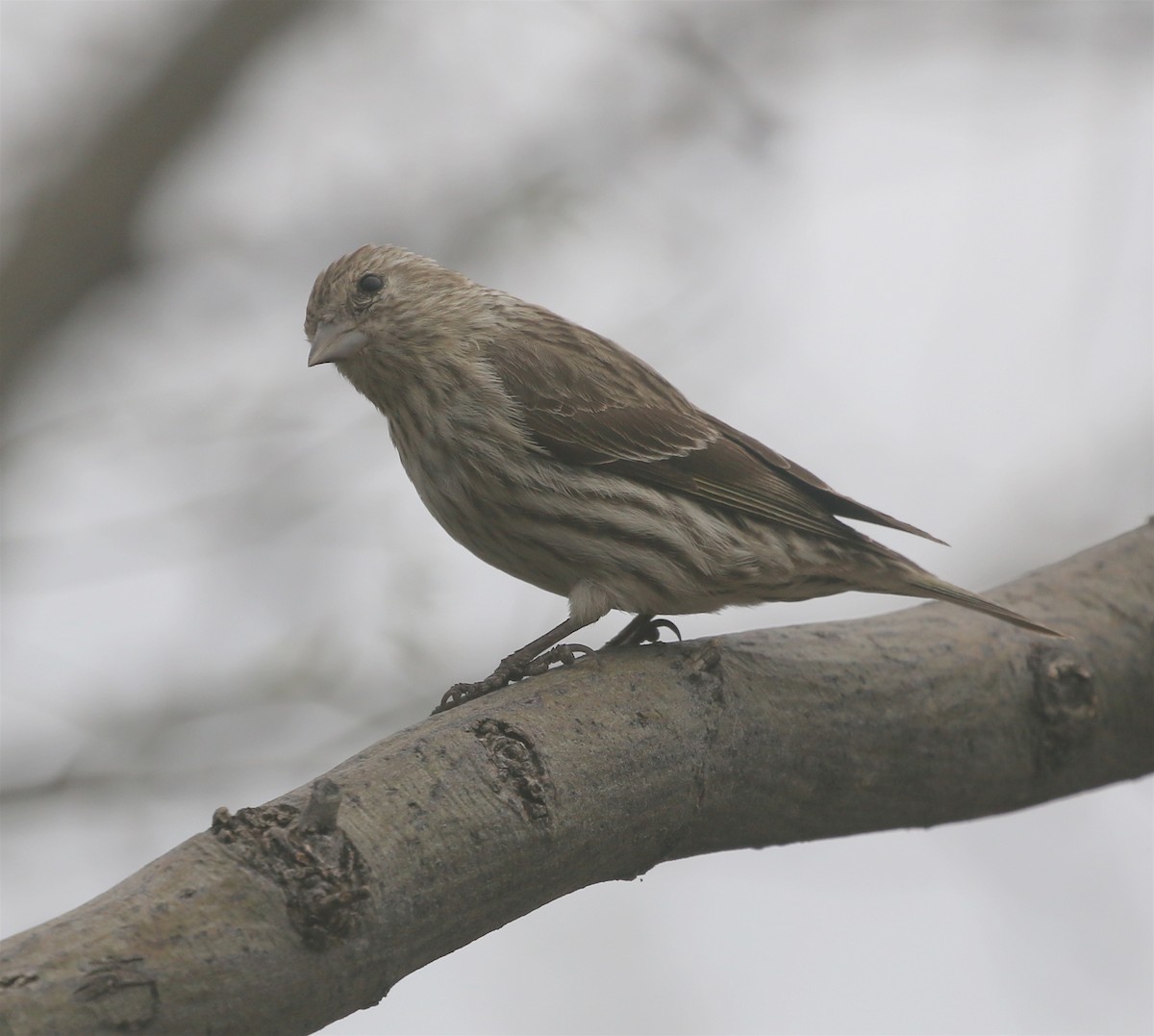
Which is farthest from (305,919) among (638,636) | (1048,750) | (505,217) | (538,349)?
(505,217)

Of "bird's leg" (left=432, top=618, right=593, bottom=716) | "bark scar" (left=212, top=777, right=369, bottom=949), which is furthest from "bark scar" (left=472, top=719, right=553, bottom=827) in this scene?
"bird's leg" (left=432, top=618, right=593, bottom=716)

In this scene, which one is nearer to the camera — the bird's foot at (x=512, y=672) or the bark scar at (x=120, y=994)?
the bark scar at (x=120, y=994)

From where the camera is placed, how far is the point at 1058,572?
5.02 metres

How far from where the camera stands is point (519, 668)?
4.30m

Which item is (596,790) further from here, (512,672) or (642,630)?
(642,630)

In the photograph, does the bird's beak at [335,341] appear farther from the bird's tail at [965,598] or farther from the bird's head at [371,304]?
the bird's tail at [965,598]

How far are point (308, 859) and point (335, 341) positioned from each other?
2930 millimetres

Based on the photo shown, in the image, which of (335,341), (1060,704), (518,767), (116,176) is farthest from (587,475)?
(116,176)

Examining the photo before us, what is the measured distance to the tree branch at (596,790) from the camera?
260 cm

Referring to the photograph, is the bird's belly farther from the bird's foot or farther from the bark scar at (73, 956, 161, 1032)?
the bark scar at (73, 956, 161, 1032)

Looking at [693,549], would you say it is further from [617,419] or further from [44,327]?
[44,327]

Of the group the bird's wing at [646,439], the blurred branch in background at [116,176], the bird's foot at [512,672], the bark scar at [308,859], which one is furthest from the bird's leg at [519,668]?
the blurred branch in background at [116,176]

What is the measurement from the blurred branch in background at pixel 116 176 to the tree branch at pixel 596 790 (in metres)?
3.60

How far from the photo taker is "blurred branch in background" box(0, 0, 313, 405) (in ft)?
20.6
